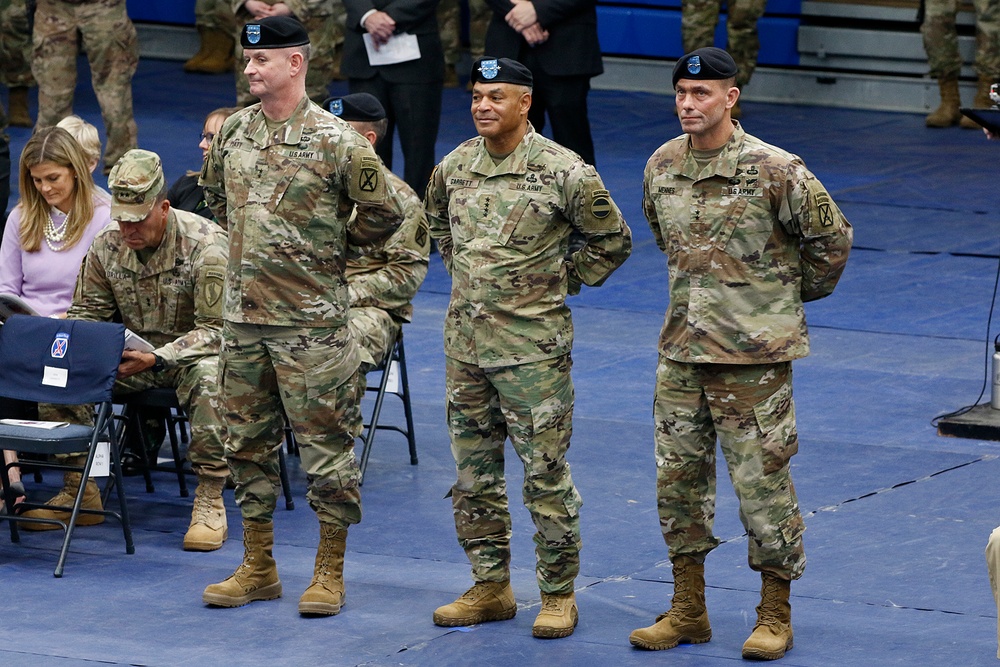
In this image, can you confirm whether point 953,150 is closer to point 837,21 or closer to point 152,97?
point 837,21

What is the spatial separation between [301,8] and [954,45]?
5.92m

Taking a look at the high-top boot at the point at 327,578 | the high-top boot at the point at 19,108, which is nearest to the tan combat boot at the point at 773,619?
the high-top boot at the point at 327,578

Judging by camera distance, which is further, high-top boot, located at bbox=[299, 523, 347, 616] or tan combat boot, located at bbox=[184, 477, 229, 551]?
tan combat boot, located at bbox=[184, 477, 229, 551]

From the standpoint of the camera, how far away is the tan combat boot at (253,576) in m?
6.05

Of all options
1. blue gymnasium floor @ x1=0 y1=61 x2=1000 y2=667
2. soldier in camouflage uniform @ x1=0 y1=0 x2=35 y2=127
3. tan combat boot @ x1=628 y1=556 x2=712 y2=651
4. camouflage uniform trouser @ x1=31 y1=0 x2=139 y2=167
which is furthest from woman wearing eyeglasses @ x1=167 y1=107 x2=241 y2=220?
soldier in camouflage uniform @ x1=0 y1=0 x2=35 y2=127

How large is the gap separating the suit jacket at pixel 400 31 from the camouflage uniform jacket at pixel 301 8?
1691 millimetres

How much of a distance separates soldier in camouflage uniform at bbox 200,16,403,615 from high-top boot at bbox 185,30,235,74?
40.9 ft

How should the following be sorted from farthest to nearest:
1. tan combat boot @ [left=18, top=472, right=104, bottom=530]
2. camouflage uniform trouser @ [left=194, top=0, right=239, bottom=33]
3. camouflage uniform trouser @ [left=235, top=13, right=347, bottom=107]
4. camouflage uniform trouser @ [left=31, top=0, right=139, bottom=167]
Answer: camouflage uniform trouser @ [left=194, top=0, right=239, bottom=33]
camouflage uniform trouser @ [left=235, top=13, right=347, bottom=107]
camouflage uniform trouser @ [left=31, top=0, right=139, bottom=167]
tan combat boot @ [left=18, top=472, right=104, bottom=530]

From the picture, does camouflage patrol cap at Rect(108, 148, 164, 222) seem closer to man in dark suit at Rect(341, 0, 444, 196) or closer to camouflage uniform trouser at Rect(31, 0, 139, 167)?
man in dark suit at Rect(341, 0, 444, 196)

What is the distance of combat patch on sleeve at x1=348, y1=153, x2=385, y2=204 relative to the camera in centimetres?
590

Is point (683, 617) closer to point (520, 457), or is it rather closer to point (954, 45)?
point (520, 457)

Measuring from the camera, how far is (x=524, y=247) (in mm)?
5645

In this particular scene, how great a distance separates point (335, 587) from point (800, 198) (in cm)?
208

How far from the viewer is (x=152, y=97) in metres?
16.8
